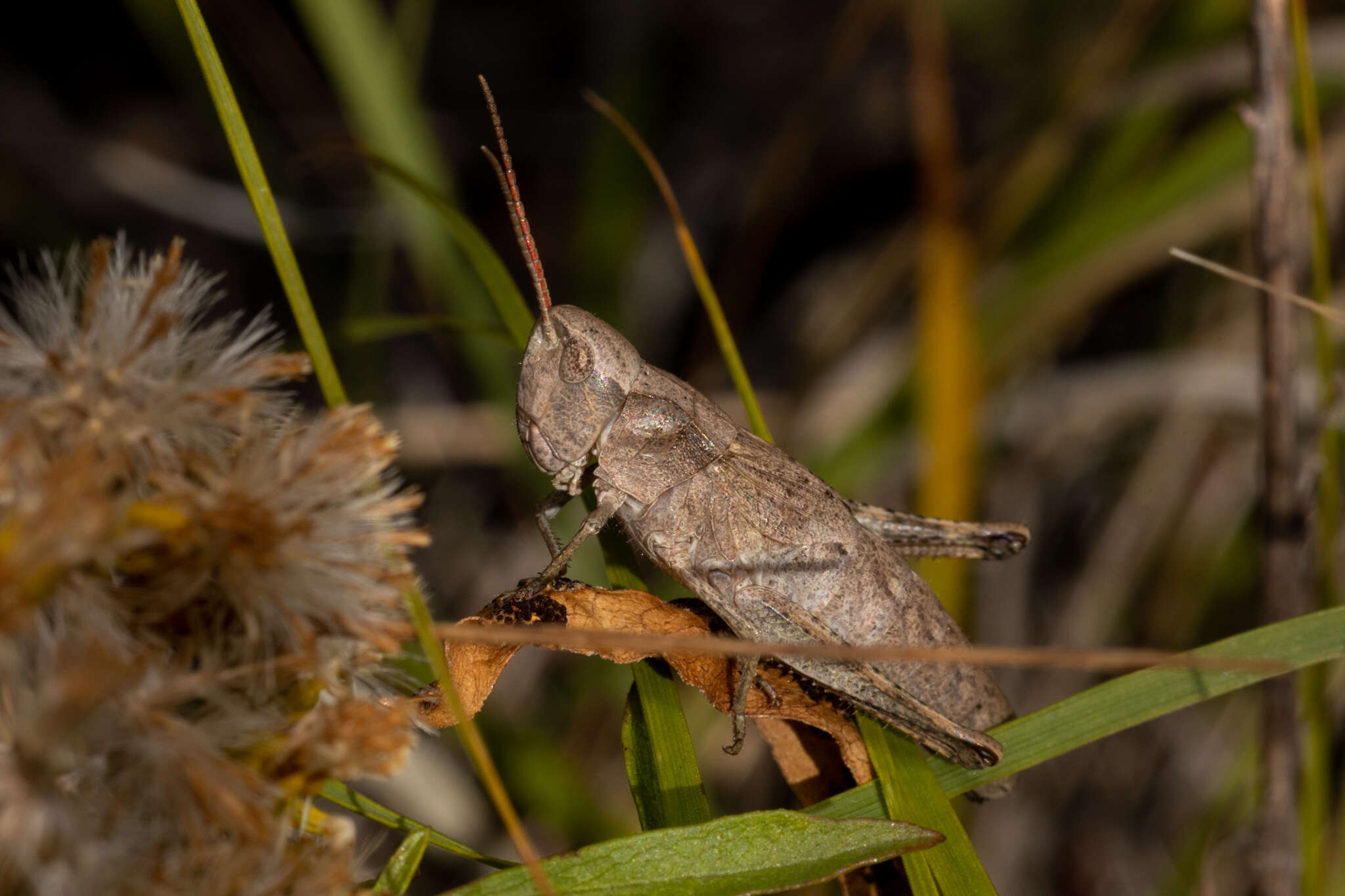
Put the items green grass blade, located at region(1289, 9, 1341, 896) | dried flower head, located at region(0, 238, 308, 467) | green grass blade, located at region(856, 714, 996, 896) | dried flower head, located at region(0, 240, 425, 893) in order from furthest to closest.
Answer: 1. green grass blade, located at region(1289, 9, 1341, 896)
2. green grass blade, located at region(856, 714, 996, 896)
3. dried flower head, located at region(0, 238, 308, 467)
4. dried flower head, located at region(0, 240, 425, 893)

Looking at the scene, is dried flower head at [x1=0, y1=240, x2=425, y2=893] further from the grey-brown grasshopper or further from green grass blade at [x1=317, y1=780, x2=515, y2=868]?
the grey-brown grasshopper

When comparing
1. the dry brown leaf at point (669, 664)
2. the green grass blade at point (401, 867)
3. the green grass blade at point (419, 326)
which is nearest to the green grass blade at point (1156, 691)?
the dry brown leaf at point (669, 664)

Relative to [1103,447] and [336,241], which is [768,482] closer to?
[1103,447]

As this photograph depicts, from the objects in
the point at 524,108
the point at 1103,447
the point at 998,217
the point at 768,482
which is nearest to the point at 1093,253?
the point at 998,217

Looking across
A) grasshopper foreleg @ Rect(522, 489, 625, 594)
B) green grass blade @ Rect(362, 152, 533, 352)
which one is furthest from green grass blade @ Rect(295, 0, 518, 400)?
grasshopper foreleg @ Rect(522, 489, 625, 594)

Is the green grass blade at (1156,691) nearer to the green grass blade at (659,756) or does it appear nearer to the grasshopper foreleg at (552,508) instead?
the green grass blade at (659,756)

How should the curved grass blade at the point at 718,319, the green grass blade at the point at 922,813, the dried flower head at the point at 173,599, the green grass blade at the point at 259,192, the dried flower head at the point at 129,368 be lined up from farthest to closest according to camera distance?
1. the curved grass blade at the point at 718,319
2. the green grass blade at the point at 922,813
3. the green grass blade at the point at 259,192
4. the dried flower head at the point at 129,368
5. the dried flower head at the point at 173,599

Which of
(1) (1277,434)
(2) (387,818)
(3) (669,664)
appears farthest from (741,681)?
(1) (1277,434)
